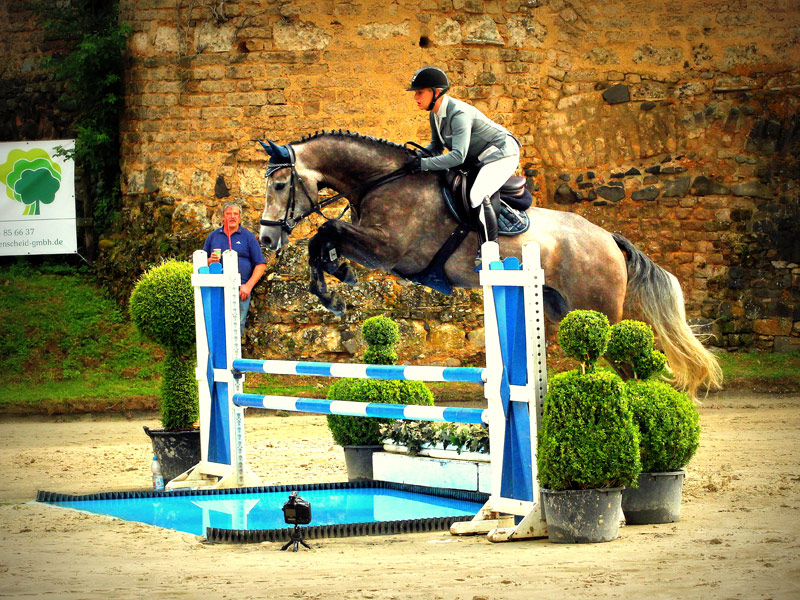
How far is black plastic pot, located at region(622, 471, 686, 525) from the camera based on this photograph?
16.9ft

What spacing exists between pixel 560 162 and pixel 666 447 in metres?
8.25

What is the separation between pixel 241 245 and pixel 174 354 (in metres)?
1.13

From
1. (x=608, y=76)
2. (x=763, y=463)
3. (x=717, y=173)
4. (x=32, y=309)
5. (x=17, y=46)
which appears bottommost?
(x=763, y=463)

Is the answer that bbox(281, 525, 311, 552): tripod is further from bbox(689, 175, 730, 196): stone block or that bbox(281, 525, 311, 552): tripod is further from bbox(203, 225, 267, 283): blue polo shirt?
bbox(689, 175, 730, 196): stone block

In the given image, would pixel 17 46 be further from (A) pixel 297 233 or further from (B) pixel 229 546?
(B) pixel 229 546

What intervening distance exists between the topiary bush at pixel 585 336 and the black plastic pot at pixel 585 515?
0.58 m

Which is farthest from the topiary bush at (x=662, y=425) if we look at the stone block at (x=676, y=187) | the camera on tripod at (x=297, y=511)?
the stone block at (x=676, y=187)

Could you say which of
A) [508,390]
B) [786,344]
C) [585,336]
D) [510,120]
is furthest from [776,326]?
[585,336]

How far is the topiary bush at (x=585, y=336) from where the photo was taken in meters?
4.87

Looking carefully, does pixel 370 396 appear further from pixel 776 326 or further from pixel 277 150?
pixel 776 326

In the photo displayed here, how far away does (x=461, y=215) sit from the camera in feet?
21.1

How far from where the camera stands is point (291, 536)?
5.00m

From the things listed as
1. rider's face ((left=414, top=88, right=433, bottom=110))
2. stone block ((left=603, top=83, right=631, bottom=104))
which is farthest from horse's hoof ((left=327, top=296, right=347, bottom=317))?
stone block ((left=603, top=83, right=631, bottom=104))

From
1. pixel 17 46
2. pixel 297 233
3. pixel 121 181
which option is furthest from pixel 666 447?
pixel 17 46
